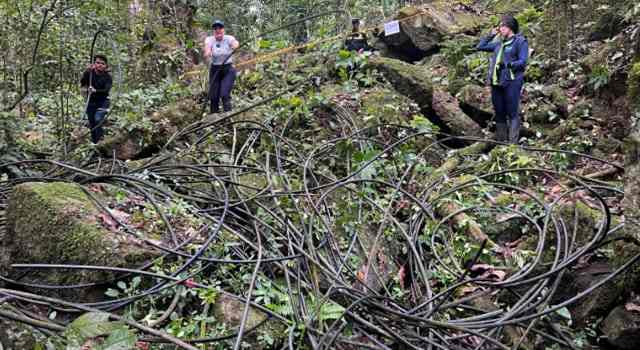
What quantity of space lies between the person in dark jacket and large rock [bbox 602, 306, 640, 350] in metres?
6.31

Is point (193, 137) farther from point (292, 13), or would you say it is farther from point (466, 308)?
point (292, 13)

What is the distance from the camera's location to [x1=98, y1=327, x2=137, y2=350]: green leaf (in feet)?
5.82

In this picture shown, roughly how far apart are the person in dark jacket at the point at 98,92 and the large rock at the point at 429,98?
3784 millimetres

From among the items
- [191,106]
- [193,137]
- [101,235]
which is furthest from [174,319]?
[191,106]

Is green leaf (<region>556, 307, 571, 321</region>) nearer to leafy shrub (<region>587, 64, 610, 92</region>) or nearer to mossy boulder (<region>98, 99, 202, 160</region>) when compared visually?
leafy shrub (<region>587, 64, 610, 92</region>)

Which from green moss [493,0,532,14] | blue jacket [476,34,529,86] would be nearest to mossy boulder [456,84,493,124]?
blue jacket [476,34,529,86]

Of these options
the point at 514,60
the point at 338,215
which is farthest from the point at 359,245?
the point at 514,60

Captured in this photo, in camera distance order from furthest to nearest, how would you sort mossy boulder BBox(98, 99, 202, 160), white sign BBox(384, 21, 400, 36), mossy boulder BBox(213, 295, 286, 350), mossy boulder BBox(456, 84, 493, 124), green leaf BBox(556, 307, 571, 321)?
white sign BBox(384, 21, 400, 36) → mossy boulder BBox(456, 84, 493, 124) → mossy boulder BBox(98, 99, 202, 160) → green leaf BBox(556, 307, 571, 321) → mossy boulder BBox(213, 295, 286, 350)

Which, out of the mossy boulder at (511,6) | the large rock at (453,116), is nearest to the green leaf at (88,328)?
the large rock at (453,116)

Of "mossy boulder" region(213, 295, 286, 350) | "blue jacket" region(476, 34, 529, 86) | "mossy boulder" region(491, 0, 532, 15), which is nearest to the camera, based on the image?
"mossy boulder" region(213, 295, 286, 350)

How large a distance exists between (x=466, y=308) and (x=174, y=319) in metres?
1.80

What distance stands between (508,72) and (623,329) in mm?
3688

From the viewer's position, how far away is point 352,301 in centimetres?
294

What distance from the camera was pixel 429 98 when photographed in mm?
7027
